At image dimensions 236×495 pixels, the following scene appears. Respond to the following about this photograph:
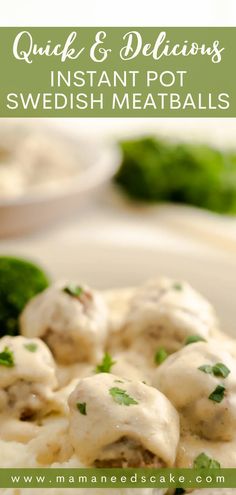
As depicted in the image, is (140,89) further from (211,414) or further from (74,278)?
(74,278)

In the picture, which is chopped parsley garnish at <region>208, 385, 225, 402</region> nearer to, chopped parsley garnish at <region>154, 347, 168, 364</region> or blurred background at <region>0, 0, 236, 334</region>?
chopped parsley garnish at <region>154, 347, 168, 364</region>

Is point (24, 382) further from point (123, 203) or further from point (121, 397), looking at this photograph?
point (123, 203)

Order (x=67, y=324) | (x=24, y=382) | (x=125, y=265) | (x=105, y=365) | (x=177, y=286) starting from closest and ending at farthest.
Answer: (x=24, y=382) → (x=105, y=365) → (x=67, y=324) → (x=177, y=286) → (x=125, y=265)

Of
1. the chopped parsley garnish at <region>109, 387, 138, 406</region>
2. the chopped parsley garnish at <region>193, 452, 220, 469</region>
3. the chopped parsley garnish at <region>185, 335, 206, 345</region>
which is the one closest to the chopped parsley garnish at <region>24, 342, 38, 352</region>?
the chopped parsley garnish at <region>109, 387, 138, 406</region>

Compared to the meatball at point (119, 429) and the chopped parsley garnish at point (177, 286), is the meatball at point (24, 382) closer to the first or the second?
the meatball at point (119, 429)

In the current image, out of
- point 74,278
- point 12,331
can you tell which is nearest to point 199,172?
point 74,278

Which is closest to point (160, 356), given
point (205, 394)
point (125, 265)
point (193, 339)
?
point (193, 339)

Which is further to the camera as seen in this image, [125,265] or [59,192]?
[59,192]
